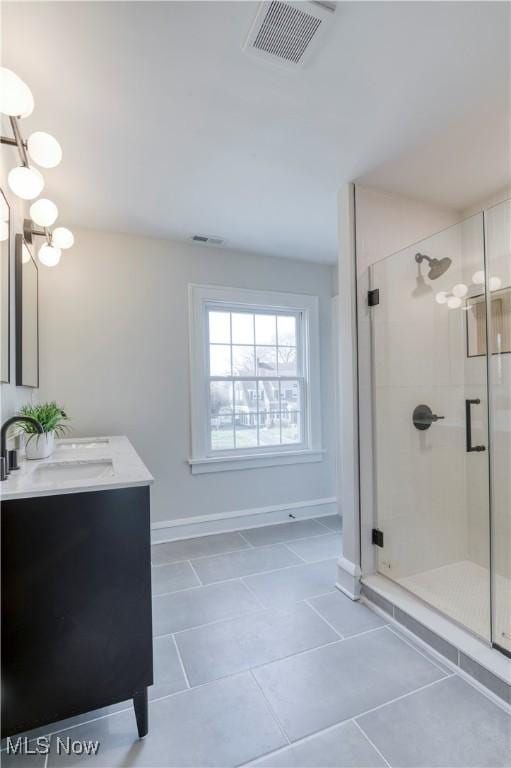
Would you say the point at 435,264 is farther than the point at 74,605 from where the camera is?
Yes

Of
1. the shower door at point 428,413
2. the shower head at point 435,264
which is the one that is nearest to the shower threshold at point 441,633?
the shower door at point 428,413

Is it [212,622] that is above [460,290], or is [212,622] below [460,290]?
below

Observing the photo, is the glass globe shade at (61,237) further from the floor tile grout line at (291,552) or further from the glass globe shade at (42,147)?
the floor tile grout line at (291,552)

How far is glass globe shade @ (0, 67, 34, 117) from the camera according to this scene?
1056mm

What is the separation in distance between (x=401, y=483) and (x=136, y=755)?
5.87 ft

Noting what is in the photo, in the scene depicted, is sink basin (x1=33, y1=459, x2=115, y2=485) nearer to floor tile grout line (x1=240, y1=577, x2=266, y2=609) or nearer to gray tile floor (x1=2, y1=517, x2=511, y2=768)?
gray tile floor (x1=2, y1=517, x2=511, y2=768)

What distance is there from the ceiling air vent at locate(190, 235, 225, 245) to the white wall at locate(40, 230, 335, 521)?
0.11 meters

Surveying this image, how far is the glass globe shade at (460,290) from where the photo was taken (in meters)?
2.14

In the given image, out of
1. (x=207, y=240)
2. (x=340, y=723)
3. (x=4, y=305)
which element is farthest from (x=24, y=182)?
(x=340, y=723)

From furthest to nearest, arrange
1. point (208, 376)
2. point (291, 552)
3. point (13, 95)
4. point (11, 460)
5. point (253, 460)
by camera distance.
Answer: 1. point (253, 460)
2. point (208, 376)
3. point (291, 552)
4. point (11, 460)
5. point (13, 95)

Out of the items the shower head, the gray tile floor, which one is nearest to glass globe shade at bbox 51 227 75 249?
the shower head

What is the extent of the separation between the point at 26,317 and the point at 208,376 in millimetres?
1478

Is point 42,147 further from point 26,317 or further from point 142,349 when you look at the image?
point 142,349

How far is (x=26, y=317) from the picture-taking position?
2111 millimetres
